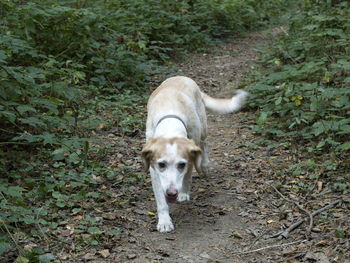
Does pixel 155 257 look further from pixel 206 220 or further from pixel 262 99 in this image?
pixel 262 99

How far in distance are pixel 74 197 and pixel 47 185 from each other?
342mm

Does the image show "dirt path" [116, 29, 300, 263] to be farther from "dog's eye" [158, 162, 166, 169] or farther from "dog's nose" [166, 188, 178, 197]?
"dog's eye" [158, 162, 166, 169]

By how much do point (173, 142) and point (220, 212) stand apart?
1.12 metres

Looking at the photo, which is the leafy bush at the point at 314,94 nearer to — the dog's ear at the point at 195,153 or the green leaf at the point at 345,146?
the green leaf at the point at 345,146

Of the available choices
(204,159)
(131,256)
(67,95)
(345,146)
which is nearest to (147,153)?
(131,256)

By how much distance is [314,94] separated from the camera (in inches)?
250

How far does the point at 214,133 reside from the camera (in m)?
7.21

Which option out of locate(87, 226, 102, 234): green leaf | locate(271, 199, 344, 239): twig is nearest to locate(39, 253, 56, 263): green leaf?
locate(87, 226, 102, 234): green leaf

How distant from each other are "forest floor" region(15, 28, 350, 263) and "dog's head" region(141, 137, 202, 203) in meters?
0.54

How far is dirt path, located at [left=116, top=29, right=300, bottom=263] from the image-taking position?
3.91 meters

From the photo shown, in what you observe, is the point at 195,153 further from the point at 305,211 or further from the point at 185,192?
the point at 305,211

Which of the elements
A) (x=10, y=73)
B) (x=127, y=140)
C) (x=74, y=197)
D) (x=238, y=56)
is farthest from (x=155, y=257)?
(x=238, y=56)

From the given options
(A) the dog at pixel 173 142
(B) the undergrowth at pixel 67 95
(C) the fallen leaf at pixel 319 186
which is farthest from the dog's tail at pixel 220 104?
(C) the fallen leaf at pixel 319 186

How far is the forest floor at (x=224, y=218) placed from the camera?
12.4ft
